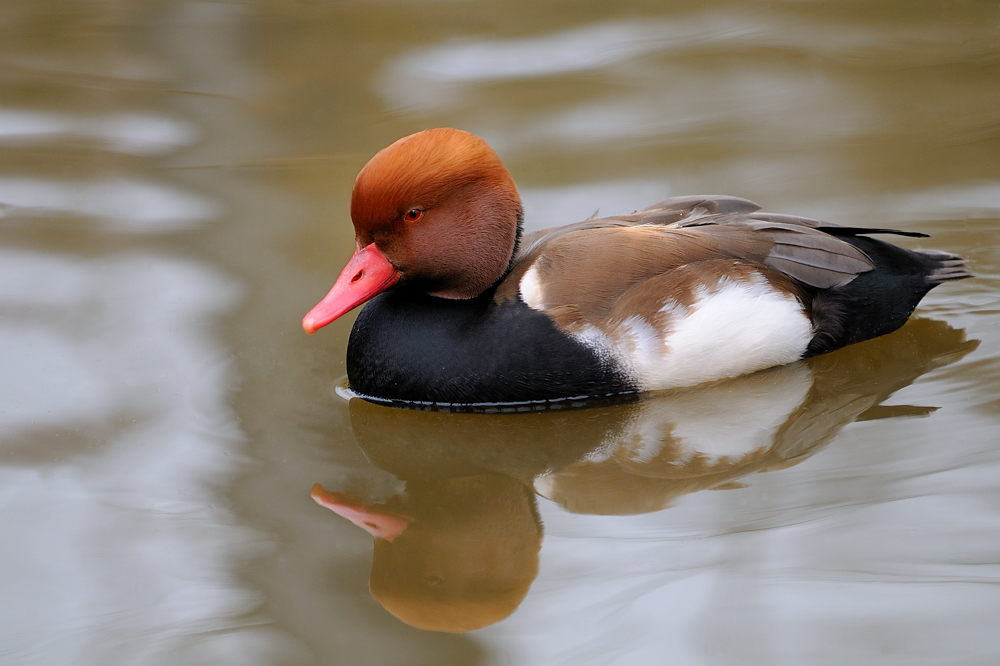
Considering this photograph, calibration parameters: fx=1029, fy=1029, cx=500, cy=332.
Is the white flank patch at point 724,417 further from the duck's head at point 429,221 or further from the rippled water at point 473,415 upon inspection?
the duck's head at point 429,221

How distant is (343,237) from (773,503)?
2.89 meters

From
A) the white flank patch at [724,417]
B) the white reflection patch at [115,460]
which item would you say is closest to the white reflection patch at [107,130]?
the white reflection patch at [115,460]

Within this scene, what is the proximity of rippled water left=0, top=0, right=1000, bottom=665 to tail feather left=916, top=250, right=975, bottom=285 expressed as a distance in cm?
25

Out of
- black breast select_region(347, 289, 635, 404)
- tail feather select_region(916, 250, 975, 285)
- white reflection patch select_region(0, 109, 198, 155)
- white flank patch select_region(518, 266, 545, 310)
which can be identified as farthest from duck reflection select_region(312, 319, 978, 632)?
white reflection patch select_region(0, 109, 198, 155)

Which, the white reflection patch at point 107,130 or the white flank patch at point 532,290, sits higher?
the white reflection patch at point 107,130

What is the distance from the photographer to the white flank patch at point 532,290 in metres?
4.02

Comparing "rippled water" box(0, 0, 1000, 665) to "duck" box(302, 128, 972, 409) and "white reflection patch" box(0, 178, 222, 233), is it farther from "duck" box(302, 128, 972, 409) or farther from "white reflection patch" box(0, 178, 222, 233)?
"duck" box(302, 128, 972, 409)

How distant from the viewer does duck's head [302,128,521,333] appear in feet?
12.6

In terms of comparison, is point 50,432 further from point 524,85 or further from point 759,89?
point 759,89

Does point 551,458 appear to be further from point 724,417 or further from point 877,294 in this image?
point 877,294

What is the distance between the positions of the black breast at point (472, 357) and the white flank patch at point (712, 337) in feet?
0.33

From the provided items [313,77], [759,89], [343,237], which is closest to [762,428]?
[343,237]

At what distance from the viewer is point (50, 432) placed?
3984mm

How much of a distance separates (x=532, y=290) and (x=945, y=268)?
6.06 ft
